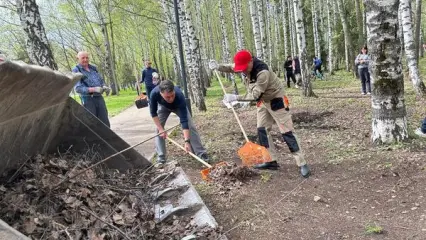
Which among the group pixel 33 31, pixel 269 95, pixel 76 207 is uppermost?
pixel 33 31

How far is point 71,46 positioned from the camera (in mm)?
41469

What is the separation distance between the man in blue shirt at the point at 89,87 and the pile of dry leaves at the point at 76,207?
87.7 inches

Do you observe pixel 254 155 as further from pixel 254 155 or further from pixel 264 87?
pixel 264 87

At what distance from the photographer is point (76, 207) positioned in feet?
10.4

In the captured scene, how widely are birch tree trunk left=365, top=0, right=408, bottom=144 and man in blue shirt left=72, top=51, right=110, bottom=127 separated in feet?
13.0

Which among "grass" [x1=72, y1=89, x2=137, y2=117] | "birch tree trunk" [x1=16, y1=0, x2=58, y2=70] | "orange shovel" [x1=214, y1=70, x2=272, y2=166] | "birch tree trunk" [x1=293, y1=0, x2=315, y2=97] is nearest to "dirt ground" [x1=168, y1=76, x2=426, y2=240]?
"orange shovel" [x1=214, y1=70, x2=272, y2=166]

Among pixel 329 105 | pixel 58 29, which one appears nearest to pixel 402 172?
pixel 329 105

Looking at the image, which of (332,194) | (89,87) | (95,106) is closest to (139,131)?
(95,106)

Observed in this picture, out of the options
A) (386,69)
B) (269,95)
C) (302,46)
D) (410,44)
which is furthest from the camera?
(302,46)

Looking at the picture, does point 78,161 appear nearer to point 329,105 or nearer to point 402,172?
point 402,172

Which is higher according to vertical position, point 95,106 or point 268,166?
point 95,106

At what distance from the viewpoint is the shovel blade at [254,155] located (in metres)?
5.45

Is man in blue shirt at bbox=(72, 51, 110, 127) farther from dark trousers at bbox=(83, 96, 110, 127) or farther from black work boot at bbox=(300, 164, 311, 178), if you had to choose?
black work boot at bbox=(300, 164, 311, 178)

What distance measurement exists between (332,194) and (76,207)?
2723 mm
